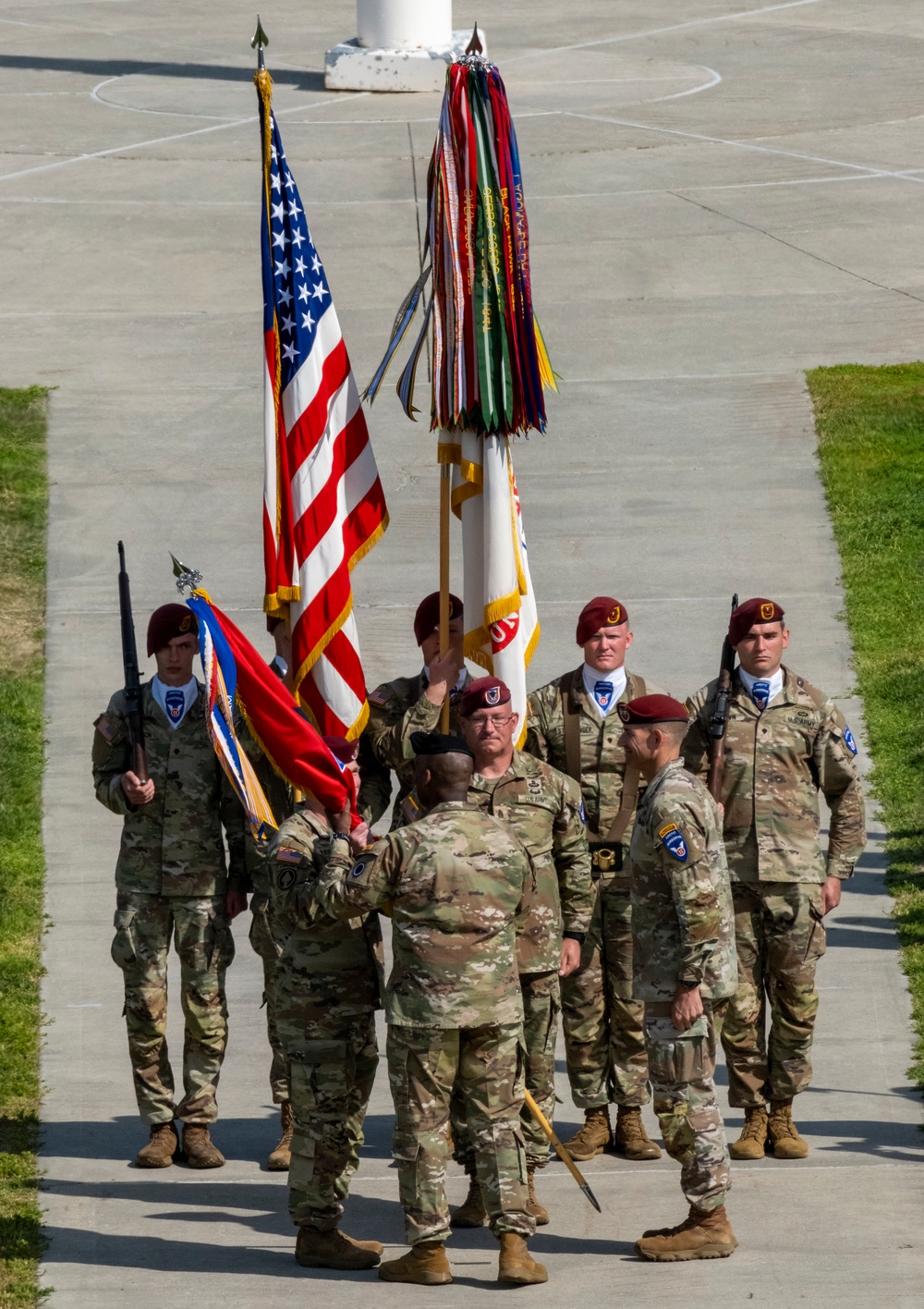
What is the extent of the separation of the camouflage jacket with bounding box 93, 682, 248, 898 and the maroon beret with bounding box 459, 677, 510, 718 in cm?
136

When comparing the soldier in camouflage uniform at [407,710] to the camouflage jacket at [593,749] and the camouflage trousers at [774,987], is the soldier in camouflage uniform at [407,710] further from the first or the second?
the camouflage trousers at [774,987]

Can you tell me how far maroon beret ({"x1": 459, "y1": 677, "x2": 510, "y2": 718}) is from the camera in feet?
25.5

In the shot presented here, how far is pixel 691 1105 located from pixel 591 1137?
1147 millimetres

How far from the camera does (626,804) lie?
28.6 feet

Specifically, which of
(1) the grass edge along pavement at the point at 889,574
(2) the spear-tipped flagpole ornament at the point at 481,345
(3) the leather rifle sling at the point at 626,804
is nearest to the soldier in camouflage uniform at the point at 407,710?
(2) the spear-tipped flagpole ornament at the point at 481,345

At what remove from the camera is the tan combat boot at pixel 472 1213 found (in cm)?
795

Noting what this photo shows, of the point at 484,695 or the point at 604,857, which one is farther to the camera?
the point at 604,857

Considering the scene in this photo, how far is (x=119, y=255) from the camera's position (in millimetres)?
21000

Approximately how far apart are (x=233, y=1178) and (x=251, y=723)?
186 cm

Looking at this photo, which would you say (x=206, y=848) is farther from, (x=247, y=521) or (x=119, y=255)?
(x=119, y=255)

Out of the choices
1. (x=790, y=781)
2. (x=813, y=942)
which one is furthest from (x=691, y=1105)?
(x=790, y=781)

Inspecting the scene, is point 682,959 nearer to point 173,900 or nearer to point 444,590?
point 444,590

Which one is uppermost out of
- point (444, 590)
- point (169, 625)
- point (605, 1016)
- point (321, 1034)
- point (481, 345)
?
point (481, 345)

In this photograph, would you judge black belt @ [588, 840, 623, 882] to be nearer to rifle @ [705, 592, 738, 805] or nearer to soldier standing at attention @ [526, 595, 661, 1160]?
soldier standing at attention @ [526, 595, 661, 1160]
